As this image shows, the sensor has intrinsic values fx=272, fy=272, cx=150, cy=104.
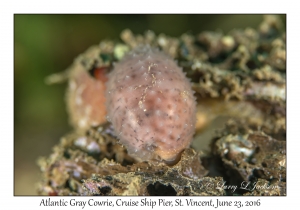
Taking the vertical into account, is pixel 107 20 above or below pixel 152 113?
above

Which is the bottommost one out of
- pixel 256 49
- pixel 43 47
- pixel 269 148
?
pixel 269 148

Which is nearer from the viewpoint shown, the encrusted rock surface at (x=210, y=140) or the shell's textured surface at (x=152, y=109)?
the shell's textured surface at (x=152, y=109)

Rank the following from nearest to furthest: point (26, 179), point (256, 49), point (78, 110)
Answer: point (256, 49)
point (78, 110)
point (26, 179)

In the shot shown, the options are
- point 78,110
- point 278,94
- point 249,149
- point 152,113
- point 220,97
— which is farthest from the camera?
point 78,110

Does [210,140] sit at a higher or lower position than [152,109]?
lower

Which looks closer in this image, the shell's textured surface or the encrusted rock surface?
the shell's textured surface

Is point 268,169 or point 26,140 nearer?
point 268,169
